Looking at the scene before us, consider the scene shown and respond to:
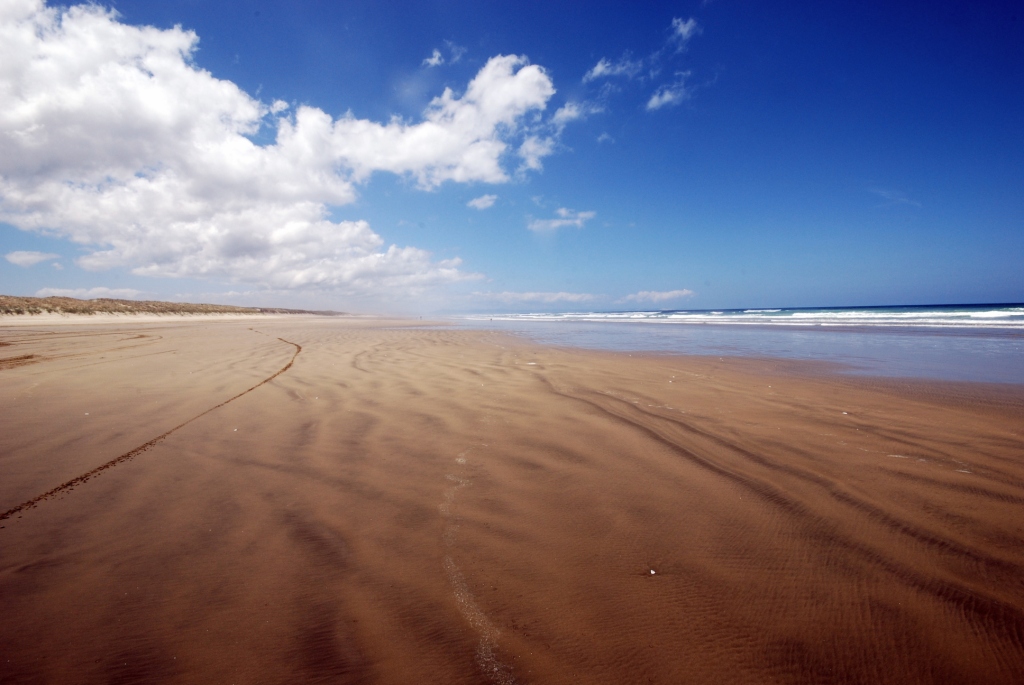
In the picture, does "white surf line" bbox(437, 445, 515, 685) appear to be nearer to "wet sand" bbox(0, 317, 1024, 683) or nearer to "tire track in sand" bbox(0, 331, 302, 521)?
"wet sand" bbox(0, 317, 1024, 683)

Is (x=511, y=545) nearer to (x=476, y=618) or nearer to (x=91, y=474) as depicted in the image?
(x=476, y=618)

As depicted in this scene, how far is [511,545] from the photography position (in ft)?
8.23

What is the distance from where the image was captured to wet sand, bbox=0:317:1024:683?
1738 mm

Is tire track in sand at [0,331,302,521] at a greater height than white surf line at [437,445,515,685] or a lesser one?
greater

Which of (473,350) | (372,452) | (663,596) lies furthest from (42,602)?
(473,350)

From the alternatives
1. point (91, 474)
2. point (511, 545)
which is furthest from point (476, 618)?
point (91, 474)

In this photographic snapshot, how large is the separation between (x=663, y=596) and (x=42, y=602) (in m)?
3.00

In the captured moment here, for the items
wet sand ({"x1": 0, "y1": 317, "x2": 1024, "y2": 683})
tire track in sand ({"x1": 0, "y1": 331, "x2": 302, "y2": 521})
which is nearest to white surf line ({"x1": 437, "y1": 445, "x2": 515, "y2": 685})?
wet sand ({"x1": 0, "y1": 317, "x2": 1024, "y2": 683})

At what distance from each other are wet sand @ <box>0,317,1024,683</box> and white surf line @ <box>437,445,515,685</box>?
0.01 meters

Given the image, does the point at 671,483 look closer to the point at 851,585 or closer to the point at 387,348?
the point at 851,585

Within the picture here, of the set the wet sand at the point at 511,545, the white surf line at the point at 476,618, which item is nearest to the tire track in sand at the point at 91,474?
the wet sand at the point at 511,545

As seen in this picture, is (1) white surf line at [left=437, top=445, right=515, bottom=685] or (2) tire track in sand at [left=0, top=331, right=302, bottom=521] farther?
(2) tire track in sand at [left=0, top=331, right=302, bottom=521]

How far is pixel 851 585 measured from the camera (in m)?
2.15

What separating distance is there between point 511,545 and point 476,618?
0.62 m
